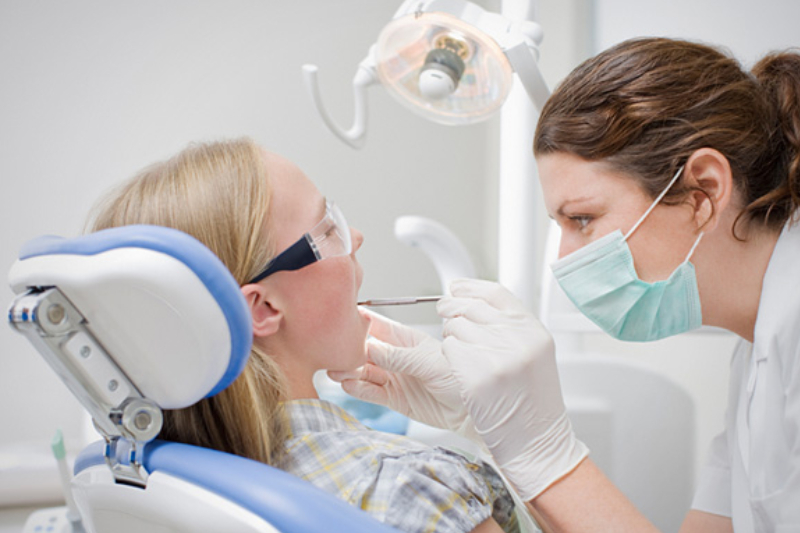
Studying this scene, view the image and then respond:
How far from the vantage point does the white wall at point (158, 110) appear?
1.77m

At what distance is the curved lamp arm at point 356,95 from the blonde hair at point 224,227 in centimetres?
59

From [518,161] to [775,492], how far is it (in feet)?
3.32

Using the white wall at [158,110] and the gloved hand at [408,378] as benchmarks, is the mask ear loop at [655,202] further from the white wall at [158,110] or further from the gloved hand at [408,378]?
the white wall at [158,110]

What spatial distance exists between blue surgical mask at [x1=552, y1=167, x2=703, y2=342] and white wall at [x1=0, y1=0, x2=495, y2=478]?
4.31ft

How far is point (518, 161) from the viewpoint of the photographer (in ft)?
5.68

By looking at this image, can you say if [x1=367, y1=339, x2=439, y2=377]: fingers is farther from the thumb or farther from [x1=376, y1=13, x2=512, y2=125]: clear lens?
[x1=376, y1=13, x2=512, y2=125]: clear lens

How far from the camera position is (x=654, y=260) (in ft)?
3.77

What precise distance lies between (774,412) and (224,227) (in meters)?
0.97

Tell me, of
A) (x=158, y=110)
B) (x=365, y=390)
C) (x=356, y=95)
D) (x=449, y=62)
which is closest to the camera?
(x=365, y=390)

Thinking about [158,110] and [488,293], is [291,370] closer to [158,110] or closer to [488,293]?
[488,293]

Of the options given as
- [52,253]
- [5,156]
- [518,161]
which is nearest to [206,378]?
[52,253]

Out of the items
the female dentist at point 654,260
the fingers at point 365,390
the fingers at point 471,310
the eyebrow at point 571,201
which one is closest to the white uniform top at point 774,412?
the female dentist at point 654,260

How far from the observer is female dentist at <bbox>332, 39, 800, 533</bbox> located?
41.3 inches

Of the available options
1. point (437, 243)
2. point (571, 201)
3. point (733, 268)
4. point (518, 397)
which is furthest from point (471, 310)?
point (437, 243)
